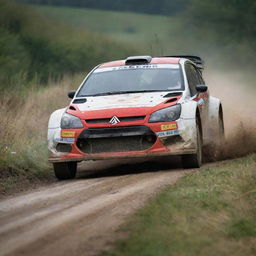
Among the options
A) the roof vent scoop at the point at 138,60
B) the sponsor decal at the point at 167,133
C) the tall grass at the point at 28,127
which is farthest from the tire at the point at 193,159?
the tall grass at the point at 28,127

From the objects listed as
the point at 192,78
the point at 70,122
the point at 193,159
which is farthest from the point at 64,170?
the point at 192,78

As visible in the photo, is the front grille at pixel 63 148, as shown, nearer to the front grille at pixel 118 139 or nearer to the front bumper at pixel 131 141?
the front bumper at pixel 131 141

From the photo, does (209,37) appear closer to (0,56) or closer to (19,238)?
(0,56)

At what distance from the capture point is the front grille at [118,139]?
39.3 feet

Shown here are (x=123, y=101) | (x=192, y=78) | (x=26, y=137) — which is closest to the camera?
(x=123, y=101)

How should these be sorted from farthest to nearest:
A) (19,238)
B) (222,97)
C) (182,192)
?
(222,97), (182,192), (19,238)

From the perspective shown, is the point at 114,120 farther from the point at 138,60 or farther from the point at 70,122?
the point at 138,60

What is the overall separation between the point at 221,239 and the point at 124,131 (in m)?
4.69

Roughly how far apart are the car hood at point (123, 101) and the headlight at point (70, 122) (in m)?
0.23

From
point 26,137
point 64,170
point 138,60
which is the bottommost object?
point 26,137

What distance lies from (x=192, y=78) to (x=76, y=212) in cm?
592

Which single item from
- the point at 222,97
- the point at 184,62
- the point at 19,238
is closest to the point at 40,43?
the point at 222,97

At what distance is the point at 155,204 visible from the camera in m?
8.66

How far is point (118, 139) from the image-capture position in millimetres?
12062
